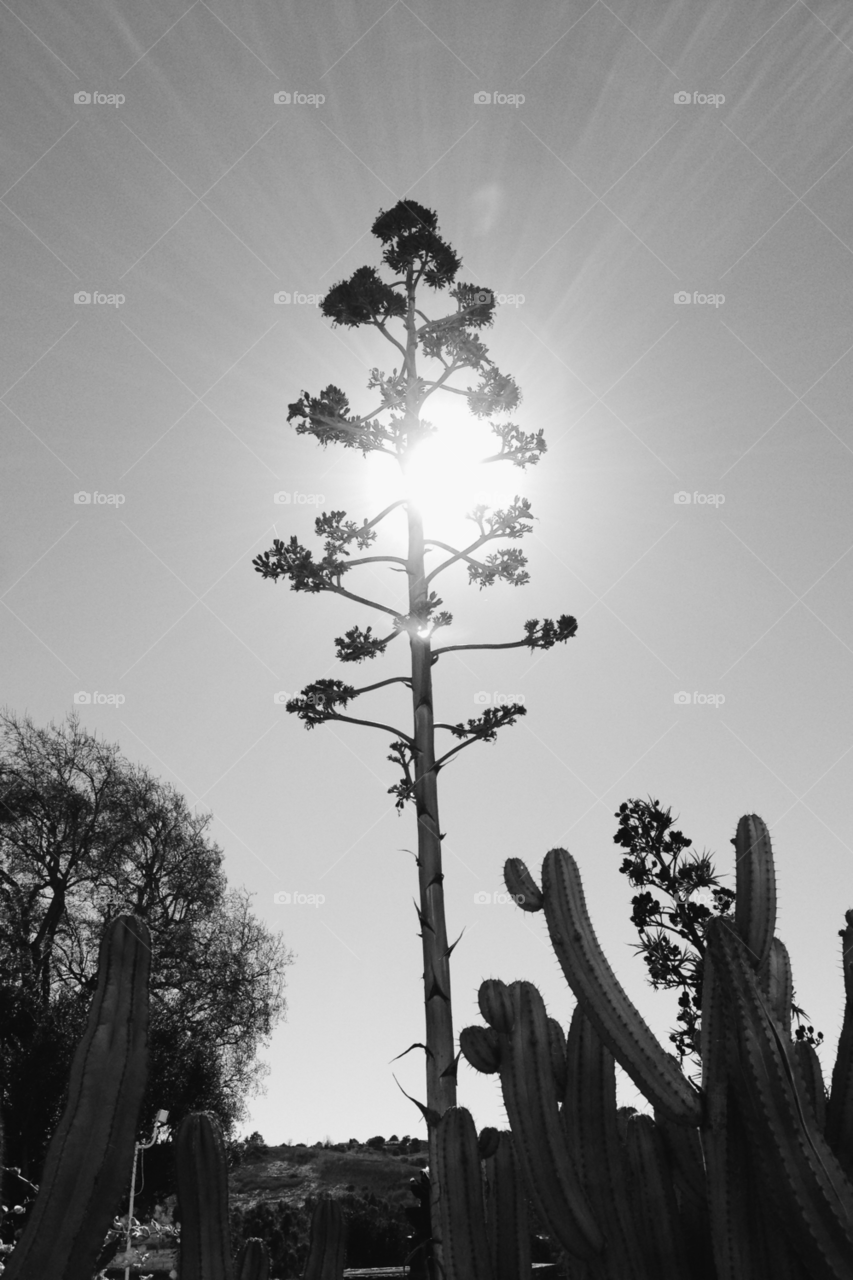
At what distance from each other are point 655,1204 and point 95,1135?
7.85 feet

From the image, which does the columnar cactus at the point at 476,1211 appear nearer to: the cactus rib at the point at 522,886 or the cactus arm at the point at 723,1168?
the cactus rib at the point at 522,886

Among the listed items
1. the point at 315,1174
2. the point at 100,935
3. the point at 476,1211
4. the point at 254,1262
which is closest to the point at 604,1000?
the point at 476,1211

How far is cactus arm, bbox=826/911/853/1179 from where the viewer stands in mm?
3213

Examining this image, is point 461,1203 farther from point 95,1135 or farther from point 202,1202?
point 95,1135

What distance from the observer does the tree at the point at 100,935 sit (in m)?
16.7

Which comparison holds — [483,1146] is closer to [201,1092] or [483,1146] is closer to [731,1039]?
[731,1039]

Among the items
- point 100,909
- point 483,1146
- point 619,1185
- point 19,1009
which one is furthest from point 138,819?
point 619,1185

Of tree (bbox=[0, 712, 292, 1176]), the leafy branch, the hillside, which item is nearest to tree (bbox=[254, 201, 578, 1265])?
the leafy branch

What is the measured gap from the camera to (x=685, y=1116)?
3346 mm

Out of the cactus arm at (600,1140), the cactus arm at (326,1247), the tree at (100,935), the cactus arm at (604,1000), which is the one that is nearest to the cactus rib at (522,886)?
the cactus arm at (604,1000)

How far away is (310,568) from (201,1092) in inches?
540

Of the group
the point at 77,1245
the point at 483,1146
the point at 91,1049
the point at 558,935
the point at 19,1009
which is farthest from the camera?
the point at 19,1009

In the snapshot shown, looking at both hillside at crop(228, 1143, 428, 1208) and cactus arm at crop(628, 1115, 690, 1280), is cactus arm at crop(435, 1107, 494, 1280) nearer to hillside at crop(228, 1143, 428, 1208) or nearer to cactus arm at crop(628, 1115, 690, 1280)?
cactus arm at crop(628, 1115, 690, 1280)

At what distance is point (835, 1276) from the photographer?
2.62m
